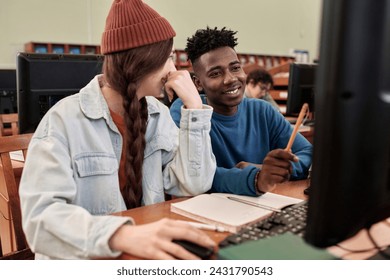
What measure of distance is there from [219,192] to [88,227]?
1.45ft

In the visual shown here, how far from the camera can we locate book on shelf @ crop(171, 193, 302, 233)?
2.48 feet

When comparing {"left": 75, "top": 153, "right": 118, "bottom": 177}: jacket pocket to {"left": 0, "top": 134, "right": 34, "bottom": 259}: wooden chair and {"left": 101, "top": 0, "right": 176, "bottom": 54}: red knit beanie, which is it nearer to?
{"left": 101, "top": 0, "right": 176, "bottom": 54}: red knit beanie

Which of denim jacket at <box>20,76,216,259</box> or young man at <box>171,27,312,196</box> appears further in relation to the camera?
young man at <box>171,27,312,196</box>

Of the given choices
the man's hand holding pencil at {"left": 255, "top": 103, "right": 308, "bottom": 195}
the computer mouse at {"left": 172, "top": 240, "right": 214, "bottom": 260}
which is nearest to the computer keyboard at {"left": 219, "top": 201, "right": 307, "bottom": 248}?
the computer mouse at {"left": 172, "top": 240, "right": 214, "bottom": 260}

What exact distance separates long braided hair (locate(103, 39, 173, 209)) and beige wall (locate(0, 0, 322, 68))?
2297 mm

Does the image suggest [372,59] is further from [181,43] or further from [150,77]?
[181,43]

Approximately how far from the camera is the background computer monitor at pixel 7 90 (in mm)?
2020

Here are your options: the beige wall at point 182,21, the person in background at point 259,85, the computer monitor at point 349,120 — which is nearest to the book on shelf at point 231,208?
the computer monitor at point 349,120

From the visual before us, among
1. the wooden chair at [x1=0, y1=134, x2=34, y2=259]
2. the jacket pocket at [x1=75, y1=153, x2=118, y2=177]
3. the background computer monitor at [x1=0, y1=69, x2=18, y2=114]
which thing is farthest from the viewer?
the background computer monitor at [x1=0, y1=69, x2=18, y2=114]

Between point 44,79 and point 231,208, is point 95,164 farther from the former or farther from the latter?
point 44,79

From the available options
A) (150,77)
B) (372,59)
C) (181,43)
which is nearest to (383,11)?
(372,59)

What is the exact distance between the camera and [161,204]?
0.93 metres

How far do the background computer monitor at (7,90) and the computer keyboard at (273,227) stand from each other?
1736mm

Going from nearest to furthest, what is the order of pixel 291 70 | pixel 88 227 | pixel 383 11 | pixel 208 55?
pixel 383 11 < pixel 88 227 < pixel 208 55 < pixel 291 70
